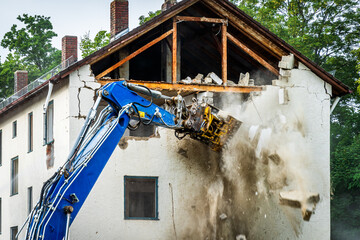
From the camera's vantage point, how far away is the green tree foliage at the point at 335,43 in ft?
121

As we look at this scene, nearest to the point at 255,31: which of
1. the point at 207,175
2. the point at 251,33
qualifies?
the point at 251,33

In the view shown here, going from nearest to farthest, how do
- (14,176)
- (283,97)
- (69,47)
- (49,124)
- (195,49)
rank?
(283,97) < (49,124) < (195,49) < (14,176) < (69,47)

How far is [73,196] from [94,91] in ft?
24.5

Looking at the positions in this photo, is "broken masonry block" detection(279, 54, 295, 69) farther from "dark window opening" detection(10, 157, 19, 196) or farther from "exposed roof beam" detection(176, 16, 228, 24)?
"dark window opening" detection(10, 157, 19, 196)

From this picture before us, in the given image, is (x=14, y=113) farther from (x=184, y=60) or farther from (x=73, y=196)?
(x=73, y=196)

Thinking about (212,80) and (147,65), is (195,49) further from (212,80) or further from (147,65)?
(212,80)

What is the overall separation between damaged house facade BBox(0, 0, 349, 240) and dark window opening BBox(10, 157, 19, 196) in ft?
15.0

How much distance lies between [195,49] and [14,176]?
883 centimetres

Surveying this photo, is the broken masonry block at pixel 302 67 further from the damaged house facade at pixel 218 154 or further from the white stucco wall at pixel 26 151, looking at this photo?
the white stucco wall at pixel 26 151

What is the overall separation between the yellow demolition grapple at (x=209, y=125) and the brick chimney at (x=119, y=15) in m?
6.81

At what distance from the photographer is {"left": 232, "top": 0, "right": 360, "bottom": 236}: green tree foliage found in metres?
36.9

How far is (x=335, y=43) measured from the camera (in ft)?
131

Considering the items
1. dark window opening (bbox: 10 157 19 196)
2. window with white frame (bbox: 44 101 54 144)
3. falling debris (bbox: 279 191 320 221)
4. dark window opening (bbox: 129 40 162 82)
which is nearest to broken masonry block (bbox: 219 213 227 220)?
falling debris (bbox: 279 191 320 221)

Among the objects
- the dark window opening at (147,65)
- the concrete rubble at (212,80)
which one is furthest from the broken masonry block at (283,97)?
the dark window opening at (147,65)
